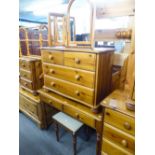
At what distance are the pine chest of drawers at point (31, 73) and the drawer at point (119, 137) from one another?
4.31 ft

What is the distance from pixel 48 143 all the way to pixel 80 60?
1.42 meters

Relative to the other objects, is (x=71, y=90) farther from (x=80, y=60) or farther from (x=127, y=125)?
(x=127, y=125)

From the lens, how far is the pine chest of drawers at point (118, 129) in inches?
42.0

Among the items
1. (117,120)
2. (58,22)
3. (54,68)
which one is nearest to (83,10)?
(58,22)

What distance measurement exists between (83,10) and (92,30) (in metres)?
0.53

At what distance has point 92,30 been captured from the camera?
1181mm

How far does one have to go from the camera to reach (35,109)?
2.13 metres

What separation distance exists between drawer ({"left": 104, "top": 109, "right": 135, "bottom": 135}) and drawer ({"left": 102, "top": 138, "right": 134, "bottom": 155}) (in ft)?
0.77

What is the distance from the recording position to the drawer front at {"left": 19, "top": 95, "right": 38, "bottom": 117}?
214cm

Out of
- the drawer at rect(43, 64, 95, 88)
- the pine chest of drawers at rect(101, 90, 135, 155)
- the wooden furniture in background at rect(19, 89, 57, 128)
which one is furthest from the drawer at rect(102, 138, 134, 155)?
the wooden furniture in background at rect(19, 89, 57, 128)

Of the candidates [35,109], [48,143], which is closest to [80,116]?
[48,143]

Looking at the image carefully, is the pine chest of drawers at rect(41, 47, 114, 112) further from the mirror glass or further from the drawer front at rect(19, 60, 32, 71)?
the drawer front at rect(19, 60, 32, 71)

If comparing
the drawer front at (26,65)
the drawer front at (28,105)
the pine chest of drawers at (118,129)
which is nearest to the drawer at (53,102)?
the drawer front at (28,105)
